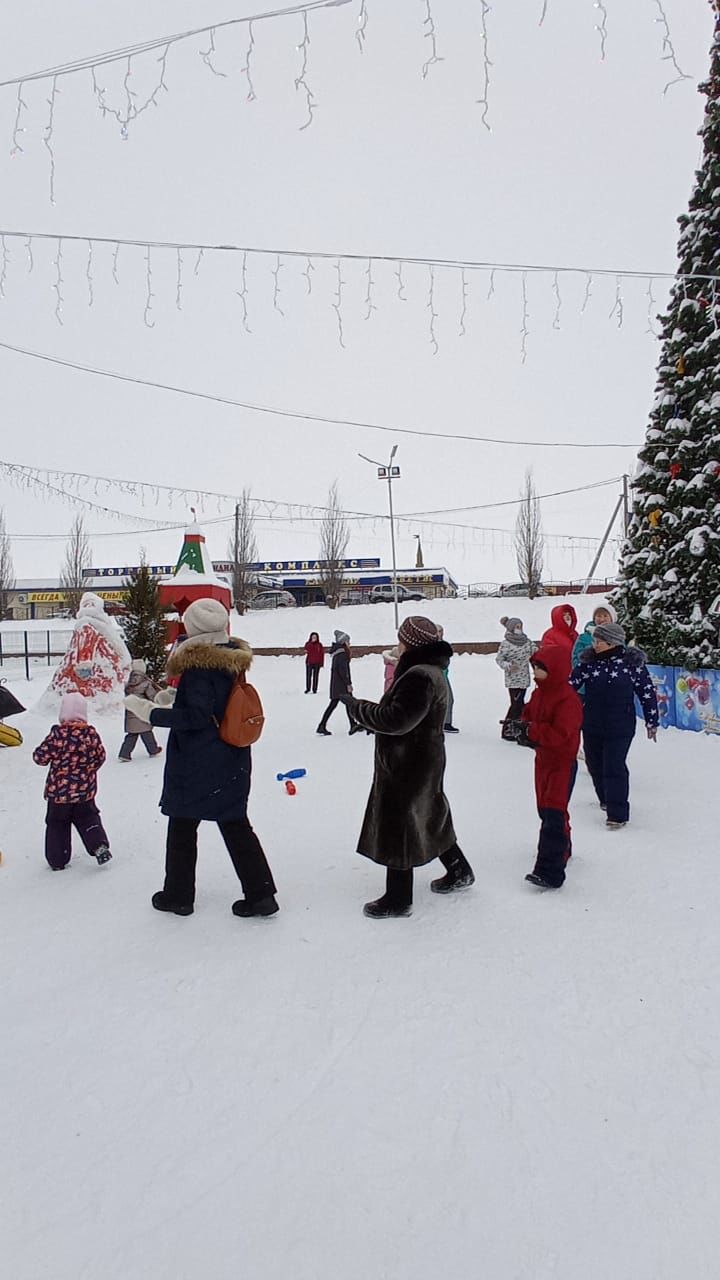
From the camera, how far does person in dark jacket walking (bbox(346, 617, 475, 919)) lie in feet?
12.1

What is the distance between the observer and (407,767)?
3.80 m

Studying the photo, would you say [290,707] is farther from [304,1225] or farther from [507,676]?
[304,1225]

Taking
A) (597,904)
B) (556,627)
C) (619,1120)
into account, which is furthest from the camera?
(556,627)

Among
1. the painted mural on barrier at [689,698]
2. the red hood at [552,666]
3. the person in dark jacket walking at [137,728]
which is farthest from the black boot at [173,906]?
the painted mural on barrier at [689,698]

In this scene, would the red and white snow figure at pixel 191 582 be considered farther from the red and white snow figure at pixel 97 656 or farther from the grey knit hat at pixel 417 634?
the grey knit hat at pixel 417 634

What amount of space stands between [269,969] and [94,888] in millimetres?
1681

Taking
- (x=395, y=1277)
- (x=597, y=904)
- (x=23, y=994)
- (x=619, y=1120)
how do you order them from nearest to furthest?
1. (x=395, y=1277)
2. (x=619, y=1120)
3. (x=23, y=994)
4. (x=597, y=904)

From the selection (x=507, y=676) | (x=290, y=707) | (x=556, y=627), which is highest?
(x=556, y=627)

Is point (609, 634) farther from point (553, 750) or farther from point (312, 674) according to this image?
point (312, 674)

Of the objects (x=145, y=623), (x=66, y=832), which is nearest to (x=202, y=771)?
(x=66, y=832)

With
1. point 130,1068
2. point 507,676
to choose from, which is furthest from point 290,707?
point 130,1068

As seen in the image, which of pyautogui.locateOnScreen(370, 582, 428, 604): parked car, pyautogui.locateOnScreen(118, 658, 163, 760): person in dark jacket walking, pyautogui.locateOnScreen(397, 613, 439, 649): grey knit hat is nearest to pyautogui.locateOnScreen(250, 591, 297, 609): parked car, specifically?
pyautogui.locateOnScreen(370, 582, 428, 604): parked car

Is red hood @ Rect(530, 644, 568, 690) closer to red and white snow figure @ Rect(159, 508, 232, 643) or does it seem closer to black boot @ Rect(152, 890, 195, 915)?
black boot @ Rect(152, 890, 195, 915)

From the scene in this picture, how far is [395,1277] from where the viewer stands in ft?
5.74
